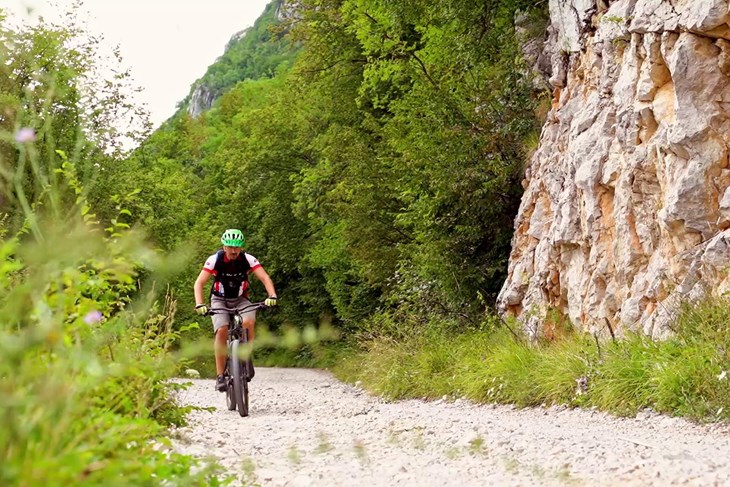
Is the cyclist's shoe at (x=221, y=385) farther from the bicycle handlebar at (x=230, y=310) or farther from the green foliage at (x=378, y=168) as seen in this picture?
the green foliage at (x=378, y=168)

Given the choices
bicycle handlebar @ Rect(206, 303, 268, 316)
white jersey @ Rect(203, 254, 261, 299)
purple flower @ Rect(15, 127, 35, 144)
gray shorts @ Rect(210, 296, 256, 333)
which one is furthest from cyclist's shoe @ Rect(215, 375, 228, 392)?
purple flower @ Rect(15, 127, 35, 144)

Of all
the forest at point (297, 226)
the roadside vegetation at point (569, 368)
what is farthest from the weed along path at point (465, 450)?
the forest at point (297, 226)

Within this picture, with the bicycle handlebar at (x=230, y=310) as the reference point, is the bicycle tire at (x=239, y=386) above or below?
below

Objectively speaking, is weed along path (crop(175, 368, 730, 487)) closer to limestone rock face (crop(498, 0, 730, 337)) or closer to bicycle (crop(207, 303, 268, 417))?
bicycle (crop(207, 303, 268, 417))

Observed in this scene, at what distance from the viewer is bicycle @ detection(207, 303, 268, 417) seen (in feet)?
32.6

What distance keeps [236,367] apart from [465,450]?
459 centimetres

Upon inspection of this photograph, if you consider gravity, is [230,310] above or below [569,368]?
above

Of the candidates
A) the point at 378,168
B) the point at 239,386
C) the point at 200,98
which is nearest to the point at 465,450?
the point at 239,386

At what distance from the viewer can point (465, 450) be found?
231 inches

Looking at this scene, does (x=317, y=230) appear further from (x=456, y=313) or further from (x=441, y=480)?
(x=441, y=480)

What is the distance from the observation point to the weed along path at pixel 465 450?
464 centimetres

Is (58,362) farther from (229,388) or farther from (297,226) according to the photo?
(297,226)

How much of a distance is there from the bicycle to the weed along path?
65 centimetres

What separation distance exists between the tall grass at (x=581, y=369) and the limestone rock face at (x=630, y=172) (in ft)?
2.00
